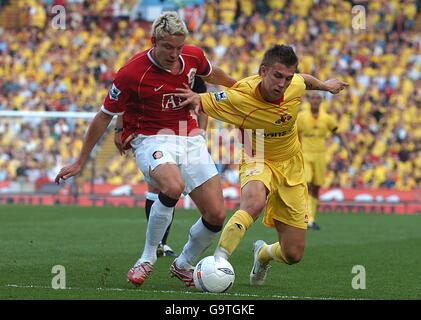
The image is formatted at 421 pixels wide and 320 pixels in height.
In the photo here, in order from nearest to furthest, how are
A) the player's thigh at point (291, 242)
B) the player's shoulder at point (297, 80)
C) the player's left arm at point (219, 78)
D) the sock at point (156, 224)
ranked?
the sock at point (156, 224) → the player's shoulder at point (297, 80) → the player's thigh at point (291, 242) → the player's left arm at point (219, 78)

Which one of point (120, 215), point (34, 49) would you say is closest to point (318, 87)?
point (120, 215)

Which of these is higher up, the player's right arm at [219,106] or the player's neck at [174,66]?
the player's neck at [174,66]

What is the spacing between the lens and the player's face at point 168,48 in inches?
354

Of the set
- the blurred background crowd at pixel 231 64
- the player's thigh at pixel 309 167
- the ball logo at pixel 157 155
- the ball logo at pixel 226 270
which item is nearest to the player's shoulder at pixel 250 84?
the ball logo at pixel 157 155

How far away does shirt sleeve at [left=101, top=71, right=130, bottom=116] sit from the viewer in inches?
360

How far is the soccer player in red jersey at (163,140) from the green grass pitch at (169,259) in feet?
1.67

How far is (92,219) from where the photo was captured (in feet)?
61.2

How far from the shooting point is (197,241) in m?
9.31

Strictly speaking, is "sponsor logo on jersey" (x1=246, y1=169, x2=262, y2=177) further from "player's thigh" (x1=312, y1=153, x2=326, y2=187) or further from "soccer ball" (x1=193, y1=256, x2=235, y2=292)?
"player's thigh" (x1=312, y1=153, x2=326, y2=187)

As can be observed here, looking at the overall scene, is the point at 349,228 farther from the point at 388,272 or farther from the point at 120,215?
the point at 388,272

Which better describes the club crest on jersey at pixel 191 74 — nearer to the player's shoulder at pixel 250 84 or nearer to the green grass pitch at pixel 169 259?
the player's shoulder at pixel 250 84

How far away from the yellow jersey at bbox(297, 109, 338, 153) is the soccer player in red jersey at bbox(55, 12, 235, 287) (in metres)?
9.21

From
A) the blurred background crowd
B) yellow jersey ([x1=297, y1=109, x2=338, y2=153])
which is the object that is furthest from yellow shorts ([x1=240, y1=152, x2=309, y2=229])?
the blurred background crowd

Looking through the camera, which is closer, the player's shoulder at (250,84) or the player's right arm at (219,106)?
the player's right arm at (219,106)
